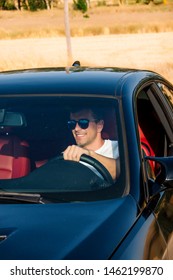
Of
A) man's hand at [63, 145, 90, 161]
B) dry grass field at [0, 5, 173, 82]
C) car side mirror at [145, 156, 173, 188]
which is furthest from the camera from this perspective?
dry grass field at [0, 5, 173, 82]

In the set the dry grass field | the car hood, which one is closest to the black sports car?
the car hood

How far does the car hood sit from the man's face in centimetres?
68

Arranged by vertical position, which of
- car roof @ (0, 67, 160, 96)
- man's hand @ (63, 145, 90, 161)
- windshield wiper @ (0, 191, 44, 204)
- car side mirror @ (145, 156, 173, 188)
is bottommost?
windshield wiper @ (0, 191, 44, 204)

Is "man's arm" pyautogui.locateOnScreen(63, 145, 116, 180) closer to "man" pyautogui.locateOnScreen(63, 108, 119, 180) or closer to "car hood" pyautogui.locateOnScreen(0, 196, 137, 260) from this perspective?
"man" pyautogui.locateOnScreen(63, 108, 119, 180)

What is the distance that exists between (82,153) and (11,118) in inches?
26.2

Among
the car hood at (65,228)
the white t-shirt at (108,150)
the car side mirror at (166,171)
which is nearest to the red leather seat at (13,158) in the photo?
the white t-shirt at (108,150)

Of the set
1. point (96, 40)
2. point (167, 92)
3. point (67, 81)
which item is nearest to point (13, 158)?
point (67, 81)

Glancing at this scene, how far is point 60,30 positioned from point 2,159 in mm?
57819

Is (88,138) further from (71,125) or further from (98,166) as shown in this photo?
(98,166)

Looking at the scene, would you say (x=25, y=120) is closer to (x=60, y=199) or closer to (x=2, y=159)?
(x=2, y=159)

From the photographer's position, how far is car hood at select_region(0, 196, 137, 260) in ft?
8.80

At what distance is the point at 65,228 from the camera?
2904 mm

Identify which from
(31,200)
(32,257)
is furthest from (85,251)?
(31,200)

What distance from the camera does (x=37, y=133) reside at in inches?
152
